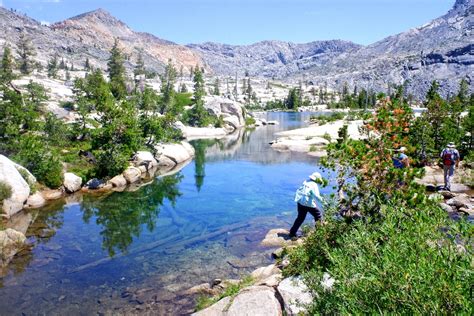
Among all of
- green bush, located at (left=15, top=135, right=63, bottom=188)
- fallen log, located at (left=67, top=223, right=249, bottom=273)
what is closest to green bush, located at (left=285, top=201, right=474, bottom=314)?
fallen log, located at (left=67, top=223, right=249, bottom=273)

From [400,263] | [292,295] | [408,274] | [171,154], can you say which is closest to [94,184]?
[171,154]

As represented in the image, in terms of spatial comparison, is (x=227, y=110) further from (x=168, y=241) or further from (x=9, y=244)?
(x=9, y=244)

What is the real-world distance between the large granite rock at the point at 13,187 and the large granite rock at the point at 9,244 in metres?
4.91

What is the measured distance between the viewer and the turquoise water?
14039 mm

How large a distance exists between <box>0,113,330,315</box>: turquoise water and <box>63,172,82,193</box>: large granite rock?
5.98 feet

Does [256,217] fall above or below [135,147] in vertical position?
below

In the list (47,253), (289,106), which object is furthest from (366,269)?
(289,106)

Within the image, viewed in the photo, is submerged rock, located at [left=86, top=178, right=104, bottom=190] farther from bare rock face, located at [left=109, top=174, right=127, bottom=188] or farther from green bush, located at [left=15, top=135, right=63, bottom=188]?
green bush, located at [left=15, top=135, right=63, bottom=188]

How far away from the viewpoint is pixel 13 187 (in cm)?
2442

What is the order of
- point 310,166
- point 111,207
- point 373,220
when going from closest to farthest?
1. point 373,220
2. point 111,207
3. point 310,166

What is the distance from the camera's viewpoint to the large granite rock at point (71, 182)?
1174 inches

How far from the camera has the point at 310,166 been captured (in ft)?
134

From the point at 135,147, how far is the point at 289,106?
143460 mm

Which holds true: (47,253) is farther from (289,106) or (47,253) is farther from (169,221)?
(289,106)
